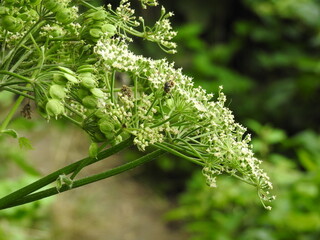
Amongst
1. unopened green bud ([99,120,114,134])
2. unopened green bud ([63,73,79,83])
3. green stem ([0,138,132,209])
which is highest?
unopened green bud ([63,73,79,83])

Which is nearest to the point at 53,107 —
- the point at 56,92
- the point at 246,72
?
the point at 56,92

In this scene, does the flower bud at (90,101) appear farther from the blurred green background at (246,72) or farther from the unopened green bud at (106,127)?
the blurred green background at (246,72)

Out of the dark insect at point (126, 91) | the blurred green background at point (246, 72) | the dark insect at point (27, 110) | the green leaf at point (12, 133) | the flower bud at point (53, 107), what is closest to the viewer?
the flower bud at point (53, 107)

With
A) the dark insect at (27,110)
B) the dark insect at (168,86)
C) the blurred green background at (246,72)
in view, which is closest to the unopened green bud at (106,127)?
the dark insect at (168,86)

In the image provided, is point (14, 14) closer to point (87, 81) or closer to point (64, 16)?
point (64, 16)

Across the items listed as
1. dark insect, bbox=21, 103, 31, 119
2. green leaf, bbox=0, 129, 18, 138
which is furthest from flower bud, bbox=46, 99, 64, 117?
dark insect, bbox=21, 103, 31, 119

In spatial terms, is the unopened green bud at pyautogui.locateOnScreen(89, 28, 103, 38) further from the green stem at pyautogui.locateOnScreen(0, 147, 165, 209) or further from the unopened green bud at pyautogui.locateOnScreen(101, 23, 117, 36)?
the green stem at pyautogui.locateOnScreen(0, 147, 165, 209)

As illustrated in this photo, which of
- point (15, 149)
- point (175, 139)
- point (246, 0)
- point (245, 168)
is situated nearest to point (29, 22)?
point (175, 139)

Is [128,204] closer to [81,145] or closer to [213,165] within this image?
[81,145]
